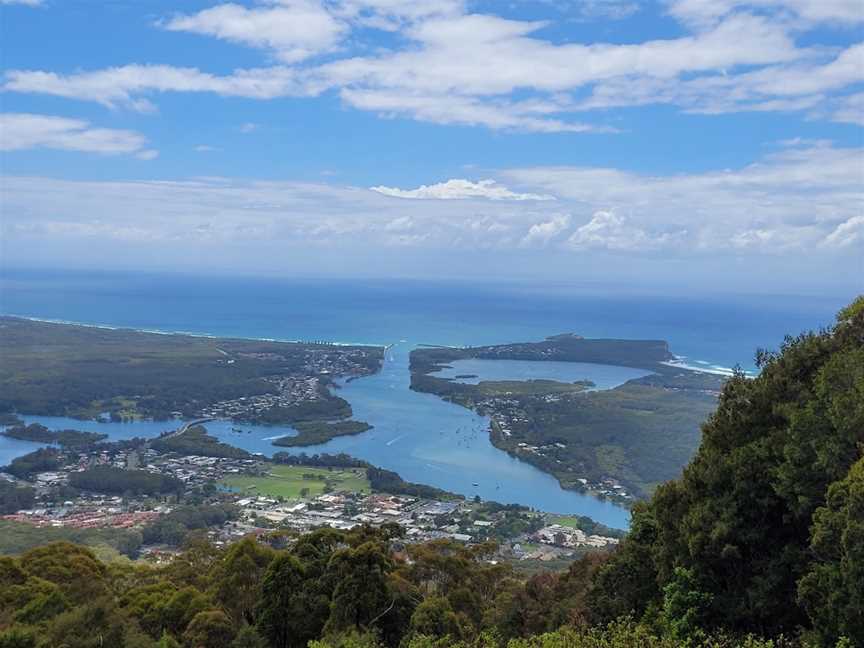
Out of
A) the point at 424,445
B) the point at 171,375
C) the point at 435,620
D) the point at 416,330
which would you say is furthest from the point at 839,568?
the point at 416,330

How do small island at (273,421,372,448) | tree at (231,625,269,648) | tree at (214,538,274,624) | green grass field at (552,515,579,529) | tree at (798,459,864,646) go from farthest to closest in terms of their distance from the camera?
small island at (273,421,372,448), green grass field at (552,515,579,529), tree at (214,538,274,624), tree at (231,625,269,648), tree at (798,459,864,646)

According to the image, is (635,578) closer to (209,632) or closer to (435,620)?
(435,620)

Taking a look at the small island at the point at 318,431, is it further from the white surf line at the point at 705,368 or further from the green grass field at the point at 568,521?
the white surf line at the point at 705,368

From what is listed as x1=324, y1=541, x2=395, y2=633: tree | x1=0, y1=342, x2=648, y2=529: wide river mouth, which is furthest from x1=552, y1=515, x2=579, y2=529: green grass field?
x1=324, y1=541, x2=395, y2=633: tree

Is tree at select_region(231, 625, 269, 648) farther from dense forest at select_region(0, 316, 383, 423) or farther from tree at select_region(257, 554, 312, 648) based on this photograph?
dense forest at select_region(0, 316, 383, 423)

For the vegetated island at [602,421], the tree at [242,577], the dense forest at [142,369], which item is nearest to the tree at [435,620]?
the tree at [242,577]

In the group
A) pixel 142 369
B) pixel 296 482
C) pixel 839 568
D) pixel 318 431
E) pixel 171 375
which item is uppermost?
pixel 839 568

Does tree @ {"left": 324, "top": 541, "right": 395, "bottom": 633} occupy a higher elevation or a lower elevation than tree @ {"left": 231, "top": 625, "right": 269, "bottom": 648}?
higher
